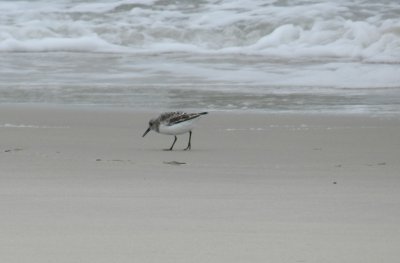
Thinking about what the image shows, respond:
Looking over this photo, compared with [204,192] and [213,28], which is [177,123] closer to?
[204,192]

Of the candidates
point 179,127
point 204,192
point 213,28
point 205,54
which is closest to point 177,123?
point 179,127

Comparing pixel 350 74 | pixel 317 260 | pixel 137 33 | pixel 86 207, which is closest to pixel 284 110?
pixel 350 74

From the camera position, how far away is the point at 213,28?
1634 cm

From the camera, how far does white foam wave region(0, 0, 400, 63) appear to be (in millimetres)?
14711

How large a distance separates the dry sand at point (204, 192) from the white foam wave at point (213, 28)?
6251mm

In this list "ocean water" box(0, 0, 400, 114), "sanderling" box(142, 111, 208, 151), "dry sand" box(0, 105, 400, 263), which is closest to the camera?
"dry sand" box(0, 105, 400, 263)

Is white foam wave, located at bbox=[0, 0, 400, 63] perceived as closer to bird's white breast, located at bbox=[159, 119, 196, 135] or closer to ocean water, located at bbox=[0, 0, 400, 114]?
ocean water, located at bbox=[0, 0, 400, 114]

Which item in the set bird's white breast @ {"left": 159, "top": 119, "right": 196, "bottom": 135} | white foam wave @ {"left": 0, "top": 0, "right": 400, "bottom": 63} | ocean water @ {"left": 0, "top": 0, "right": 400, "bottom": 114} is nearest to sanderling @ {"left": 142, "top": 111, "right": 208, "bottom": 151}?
bird's white breast @ {"left": 159, "top": 119, "right": 196, "bottom": 135}

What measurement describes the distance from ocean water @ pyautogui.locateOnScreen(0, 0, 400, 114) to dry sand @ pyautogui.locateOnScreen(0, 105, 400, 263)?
1.68 meters

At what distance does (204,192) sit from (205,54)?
9.48 meters

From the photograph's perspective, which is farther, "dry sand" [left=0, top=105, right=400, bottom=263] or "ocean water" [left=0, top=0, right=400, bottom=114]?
"ocean water" [left=0, top=0, right=400, bottom=114]

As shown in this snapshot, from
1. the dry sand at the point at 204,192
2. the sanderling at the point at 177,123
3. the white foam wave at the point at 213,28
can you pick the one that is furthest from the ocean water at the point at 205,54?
the sanderling at the point at 177,123

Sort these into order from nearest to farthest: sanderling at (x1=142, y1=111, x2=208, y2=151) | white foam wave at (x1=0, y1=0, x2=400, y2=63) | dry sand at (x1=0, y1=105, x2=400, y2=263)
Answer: dry sand at (x1=0, y1=105, x2=400, y2=263), sanderling at (x1=142, y1=111, x2=208, y2=151), white foam wave at (x1=0, y1=0, x2=400, y2=63)

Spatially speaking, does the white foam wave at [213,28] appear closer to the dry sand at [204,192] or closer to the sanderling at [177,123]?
the dry sand at [204,192]
